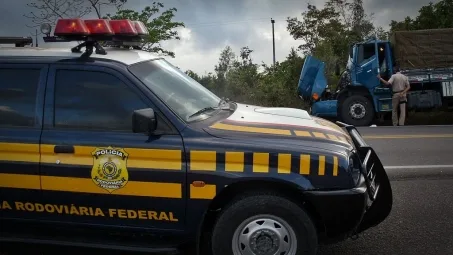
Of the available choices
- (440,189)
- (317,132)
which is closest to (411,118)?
(440,189)

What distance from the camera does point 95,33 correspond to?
398 cm

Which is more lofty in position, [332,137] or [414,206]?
[332,137]

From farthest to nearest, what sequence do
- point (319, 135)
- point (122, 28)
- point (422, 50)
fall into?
point (422, 50) → point (122, 28) → point (319, 135)

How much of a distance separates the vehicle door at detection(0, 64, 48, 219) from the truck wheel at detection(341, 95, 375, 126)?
1275 cm

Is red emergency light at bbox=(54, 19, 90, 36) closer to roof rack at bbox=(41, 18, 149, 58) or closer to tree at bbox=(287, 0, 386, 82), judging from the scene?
roof rack at bbox=(41, 18, 149, 58)

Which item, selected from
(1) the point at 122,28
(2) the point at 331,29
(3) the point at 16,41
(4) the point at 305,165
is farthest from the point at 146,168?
(2) the point at 331,29

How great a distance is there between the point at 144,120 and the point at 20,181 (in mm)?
1057

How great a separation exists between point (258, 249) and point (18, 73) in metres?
2.19

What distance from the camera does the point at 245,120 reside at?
13.6ft

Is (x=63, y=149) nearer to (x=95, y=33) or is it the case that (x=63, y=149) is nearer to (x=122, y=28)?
(x=95, y=33)

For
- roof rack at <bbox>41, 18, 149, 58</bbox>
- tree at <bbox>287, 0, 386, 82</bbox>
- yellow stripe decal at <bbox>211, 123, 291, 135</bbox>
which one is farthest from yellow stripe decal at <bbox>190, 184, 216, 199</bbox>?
tree at <bbox>287, 0, 386, 82</bbox>

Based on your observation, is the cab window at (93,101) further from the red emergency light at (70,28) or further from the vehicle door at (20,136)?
the red emergency light at (70,28)

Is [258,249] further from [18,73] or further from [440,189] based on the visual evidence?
[440,189]

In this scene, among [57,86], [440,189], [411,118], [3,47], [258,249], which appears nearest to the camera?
[258,249]
